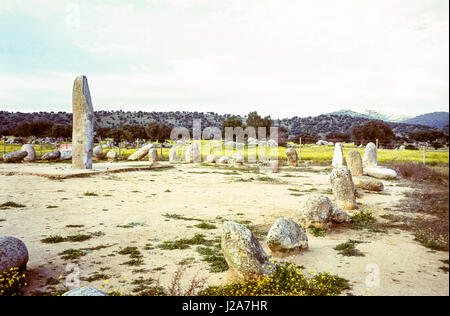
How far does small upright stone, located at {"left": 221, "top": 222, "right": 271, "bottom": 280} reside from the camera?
Result: 17.7 ft

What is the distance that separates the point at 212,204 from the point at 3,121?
6871 cm

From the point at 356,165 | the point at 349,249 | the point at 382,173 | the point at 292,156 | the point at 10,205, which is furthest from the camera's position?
the point at 292,156

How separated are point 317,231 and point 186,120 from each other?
8760 centimetres

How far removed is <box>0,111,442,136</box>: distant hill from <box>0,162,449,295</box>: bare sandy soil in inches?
2423

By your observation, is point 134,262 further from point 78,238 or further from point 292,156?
point 292,156

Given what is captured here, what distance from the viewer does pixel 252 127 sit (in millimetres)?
59312

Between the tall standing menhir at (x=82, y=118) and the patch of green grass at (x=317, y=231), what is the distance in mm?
15478

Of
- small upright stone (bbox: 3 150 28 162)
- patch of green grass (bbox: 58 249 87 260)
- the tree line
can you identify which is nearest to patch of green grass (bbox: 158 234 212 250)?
patch of green grass (bbox: 58 249 87 260)

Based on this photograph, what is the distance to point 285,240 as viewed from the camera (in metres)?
6.97

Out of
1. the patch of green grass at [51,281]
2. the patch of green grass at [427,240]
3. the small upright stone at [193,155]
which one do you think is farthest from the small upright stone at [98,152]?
the patch of green grass at [427,240]

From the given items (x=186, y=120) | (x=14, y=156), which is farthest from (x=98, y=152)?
(x=186, y=120)

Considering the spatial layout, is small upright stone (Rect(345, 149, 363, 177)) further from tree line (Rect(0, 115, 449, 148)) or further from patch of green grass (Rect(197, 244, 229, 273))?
tree line (Rect(0, 115, 449, 148))

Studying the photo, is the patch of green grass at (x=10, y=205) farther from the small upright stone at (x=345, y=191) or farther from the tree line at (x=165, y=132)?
the tree line at (x=165, y=132)
